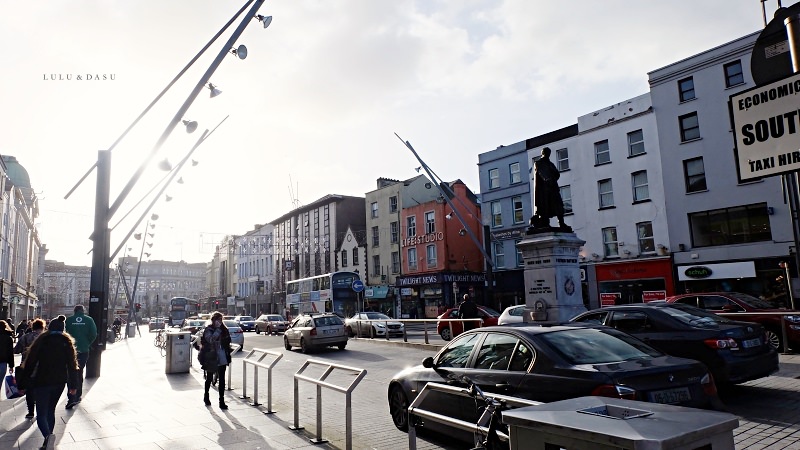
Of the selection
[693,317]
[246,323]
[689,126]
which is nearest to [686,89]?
[689,126]

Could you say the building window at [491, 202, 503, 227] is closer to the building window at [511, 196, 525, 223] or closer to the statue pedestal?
the building window at [511, 196, 525, 223]

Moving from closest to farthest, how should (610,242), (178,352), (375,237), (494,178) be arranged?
(178,352), (610,242), (494,178), (375,237)

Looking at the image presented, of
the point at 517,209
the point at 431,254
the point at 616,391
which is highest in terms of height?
the point at 517,209

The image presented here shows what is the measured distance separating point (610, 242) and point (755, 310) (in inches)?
718

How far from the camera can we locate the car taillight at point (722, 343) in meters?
8.15

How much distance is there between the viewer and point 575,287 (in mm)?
13711

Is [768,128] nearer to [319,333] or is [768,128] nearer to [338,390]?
[338,390]

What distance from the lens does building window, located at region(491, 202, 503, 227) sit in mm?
37719

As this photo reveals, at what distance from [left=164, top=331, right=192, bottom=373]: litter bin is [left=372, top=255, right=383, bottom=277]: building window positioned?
33.3 metres

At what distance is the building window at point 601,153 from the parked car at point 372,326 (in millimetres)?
15932

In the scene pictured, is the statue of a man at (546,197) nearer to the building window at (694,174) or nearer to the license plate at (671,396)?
the license plate at (671,396)

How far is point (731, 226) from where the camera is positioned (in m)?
26.5

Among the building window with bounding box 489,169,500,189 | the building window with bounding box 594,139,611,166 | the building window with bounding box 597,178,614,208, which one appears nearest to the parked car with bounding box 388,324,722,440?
the building window with bounding box 597,178,614,208

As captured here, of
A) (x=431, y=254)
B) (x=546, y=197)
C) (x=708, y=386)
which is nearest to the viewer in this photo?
(x=708, y=386)
